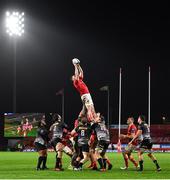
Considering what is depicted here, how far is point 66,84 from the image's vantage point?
277ft

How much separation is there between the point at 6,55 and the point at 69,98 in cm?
1323

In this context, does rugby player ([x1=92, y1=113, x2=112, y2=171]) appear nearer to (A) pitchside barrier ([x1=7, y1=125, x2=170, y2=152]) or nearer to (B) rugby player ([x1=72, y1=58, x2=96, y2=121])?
(B) rugby player ([x1=72, y1=58, x2=96, y2=121])

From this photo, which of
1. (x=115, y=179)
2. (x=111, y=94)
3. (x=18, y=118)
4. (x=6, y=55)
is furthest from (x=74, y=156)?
(x=111, y=94)

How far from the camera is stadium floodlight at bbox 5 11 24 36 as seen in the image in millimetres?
51469

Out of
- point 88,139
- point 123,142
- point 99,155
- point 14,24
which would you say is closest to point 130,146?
point 99,155

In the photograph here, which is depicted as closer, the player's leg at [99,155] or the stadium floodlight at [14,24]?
the player's leg at [99,155]

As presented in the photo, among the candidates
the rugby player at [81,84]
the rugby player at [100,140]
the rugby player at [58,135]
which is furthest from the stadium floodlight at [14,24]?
the rugby player at [81,84]

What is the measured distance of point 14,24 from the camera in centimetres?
5166

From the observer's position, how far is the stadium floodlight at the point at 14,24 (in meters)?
51.5

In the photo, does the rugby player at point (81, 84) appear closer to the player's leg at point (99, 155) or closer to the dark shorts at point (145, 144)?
the player's leg at point (99, 155)

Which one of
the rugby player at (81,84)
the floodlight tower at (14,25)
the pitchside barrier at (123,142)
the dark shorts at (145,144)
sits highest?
the floodlight tower at (14,25)

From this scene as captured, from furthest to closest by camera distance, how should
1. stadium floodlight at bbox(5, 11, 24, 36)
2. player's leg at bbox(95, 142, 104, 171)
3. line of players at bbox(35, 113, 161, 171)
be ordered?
stadium floodlight at bbox(5, 11, 24, 36) < player's leg at bbox(95, 142, 104, 171) < line of players at bbox(35, 113, 161, 171)

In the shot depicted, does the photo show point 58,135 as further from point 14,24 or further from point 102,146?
point 14,24

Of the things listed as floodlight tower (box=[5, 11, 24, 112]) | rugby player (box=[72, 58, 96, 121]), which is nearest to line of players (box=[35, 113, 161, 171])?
rugby player (box=[72, 58, 96, 121])
